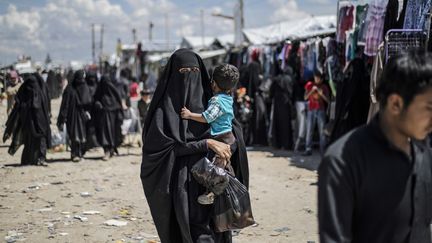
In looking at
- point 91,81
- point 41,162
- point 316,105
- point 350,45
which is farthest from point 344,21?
point 41,162

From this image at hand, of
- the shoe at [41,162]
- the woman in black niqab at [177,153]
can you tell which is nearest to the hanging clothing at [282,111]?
the shoe at [41,162]

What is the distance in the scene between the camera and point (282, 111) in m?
11.8

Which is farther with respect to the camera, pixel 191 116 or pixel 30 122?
pixel 30 122

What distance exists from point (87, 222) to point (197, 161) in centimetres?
314

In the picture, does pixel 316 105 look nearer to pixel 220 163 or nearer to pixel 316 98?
pixel 316 98

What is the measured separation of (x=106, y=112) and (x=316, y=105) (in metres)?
4.34

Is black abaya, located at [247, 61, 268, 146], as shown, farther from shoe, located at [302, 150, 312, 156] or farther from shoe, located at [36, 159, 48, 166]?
shoe, located at [36, 159, 48, 166]

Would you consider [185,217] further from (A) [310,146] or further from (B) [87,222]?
(A) [310,146]

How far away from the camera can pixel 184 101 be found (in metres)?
3.50

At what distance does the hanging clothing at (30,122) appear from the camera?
33.8ft

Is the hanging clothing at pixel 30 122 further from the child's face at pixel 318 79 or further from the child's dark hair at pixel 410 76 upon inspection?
the child's dark hair at pixel 410 76

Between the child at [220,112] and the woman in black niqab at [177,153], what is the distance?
2.7 inches

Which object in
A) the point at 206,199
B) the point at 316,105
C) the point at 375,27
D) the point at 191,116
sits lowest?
the point at 316,105

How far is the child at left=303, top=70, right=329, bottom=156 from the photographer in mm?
10297
